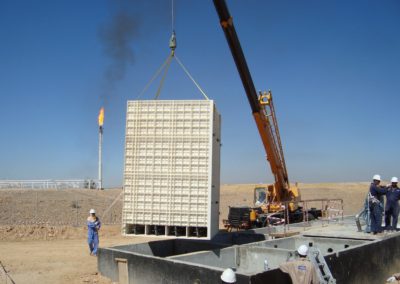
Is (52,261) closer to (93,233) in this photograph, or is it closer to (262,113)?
(93,233)

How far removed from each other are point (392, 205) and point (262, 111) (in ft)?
20.7

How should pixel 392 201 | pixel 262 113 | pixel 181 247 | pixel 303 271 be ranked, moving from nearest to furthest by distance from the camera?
pixel 303 271, pixel 392 201, pixel 181 247, pixel 262 113

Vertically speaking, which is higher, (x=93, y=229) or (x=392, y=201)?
(x=392, y=201)

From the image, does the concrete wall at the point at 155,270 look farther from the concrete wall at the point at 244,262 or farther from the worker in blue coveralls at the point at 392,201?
the worker in blue coveralls at the point at 392,201

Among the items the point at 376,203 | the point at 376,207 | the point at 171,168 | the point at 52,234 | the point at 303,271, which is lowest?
the point at 52,234

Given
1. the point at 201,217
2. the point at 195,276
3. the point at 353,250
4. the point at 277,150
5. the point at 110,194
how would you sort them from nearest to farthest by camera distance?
the point at 195,276, the point at 353,250, the point at 201,217, the point at 277,150, the point at 110,194

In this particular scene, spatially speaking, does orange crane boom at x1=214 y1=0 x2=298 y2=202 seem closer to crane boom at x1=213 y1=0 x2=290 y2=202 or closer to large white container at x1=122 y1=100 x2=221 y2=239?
crane boom at x1=213 y1=0 x2=290 y2=202

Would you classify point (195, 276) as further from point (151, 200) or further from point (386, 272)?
point (386, 272)

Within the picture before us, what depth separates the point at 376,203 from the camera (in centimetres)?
1204

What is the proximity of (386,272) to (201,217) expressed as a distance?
480 centimetres

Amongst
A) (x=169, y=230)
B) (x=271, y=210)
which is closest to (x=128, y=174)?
(x=169, y=230)

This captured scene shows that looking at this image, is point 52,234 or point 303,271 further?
point 52,234

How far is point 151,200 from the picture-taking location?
10.4 m

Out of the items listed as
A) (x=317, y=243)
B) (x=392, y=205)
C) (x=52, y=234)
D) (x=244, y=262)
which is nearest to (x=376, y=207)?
(x=392, y=205)
